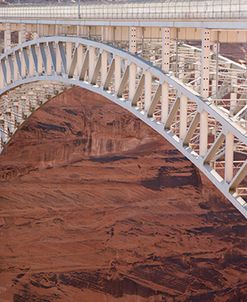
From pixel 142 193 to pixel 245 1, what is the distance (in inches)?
1003

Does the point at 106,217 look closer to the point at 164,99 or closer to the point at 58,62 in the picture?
the point at 58,62

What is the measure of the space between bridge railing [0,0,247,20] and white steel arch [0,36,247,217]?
704mm

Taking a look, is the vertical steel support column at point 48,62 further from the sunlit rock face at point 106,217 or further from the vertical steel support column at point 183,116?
the sunlit rock face at point 106,217

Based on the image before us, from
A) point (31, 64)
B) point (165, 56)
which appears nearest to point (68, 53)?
point (31, 64)

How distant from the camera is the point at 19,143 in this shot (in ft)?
130

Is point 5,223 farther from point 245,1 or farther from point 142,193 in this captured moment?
point 245,1

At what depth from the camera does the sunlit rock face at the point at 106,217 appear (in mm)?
37156

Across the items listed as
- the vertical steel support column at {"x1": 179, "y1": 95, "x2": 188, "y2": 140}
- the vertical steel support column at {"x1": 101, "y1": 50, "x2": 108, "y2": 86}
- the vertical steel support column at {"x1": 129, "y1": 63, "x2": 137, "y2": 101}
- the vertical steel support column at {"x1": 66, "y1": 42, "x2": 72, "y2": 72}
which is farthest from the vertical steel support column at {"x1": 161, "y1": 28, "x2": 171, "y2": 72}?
the vertical steel support column at {"x1": 66, "y1": 42, "x2": 72, "y2": 72}

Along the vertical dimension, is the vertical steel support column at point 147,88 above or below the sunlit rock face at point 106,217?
above

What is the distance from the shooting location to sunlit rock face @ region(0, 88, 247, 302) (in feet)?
122

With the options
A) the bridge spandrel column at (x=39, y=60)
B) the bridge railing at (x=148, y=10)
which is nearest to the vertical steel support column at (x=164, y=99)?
the bridge railing at (x=148, y=10)

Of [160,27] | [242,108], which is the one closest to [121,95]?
[160,27]

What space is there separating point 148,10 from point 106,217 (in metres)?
22.5

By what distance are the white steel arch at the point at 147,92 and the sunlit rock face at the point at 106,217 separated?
42.7 ft
